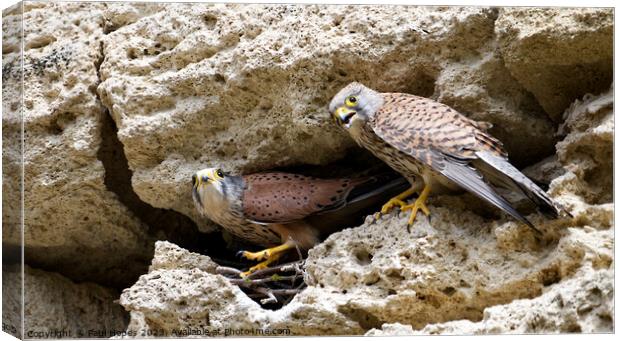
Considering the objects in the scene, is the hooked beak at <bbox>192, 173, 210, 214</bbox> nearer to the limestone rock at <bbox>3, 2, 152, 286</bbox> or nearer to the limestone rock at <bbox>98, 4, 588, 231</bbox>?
the limestone rock at <bbox>98, 4, 588, 231</bbox>

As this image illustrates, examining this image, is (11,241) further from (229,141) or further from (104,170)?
(229,141)

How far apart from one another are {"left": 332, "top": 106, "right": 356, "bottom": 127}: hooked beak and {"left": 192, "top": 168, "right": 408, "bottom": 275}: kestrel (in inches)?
12.9

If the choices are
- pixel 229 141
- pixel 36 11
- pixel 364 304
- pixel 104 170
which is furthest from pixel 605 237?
pixel 36 11

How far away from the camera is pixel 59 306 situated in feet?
13.7

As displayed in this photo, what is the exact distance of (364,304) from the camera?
3439 millimetres

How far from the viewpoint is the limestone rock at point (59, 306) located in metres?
3.60

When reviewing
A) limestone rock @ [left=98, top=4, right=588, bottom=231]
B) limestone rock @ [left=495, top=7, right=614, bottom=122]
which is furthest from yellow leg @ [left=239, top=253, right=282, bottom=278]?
limestone rock @ [left=495, top=7, right=614, bottom=122]

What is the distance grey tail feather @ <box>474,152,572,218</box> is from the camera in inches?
131

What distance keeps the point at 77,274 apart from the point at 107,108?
0.79 m

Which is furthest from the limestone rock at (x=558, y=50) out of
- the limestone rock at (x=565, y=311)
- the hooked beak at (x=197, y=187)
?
the hooked beak at (x=197, y=187)

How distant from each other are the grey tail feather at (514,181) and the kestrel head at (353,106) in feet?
1.28

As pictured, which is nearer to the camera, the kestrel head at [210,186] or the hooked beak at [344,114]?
the hooked beak at [344,114]

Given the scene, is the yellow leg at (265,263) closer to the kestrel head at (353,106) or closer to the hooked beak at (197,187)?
the hooked beak at (197,187)

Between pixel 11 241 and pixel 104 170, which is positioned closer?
pixel 11 241
